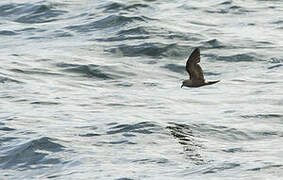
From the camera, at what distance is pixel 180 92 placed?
18.2m

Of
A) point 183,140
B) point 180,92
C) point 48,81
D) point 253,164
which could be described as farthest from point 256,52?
point 253,164

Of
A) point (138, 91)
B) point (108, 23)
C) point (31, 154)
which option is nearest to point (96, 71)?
point (138, 91)

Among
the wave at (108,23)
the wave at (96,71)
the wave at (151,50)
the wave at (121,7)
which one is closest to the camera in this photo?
the wave at (96,71)

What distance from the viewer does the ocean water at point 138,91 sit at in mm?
13203

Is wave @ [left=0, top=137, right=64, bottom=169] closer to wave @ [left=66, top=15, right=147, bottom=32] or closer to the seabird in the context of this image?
the seabird

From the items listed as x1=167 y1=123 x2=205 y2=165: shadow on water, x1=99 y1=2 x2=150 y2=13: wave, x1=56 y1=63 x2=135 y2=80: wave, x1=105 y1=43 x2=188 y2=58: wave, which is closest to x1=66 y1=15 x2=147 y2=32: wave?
x1=99 y1=2 x2=150 y2=13: wave

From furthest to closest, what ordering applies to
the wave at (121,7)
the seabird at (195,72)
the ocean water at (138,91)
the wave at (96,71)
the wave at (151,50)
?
the wave at (121,7)
the wave at (151,50)
the wave at (96,71)
the seabird at (195,72)
the ocean water at (138,91)

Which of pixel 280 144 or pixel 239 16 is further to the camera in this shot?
pixel 239 16

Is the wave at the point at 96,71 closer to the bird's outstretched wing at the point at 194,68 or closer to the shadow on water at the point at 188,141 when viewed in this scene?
the shadow on water at the point at 188,141

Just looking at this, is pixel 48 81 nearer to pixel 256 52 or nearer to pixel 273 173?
pixel 256 52

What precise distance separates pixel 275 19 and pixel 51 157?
1306cm

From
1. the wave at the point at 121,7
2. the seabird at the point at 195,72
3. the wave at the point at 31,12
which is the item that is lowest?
the wave at the point at 31,12

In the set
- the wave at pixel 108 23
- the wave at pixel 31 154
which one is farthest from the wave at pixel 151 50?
the wave at pixel 31 154

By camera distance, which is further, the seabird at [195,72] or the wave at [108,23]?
the wave at [108,23]
